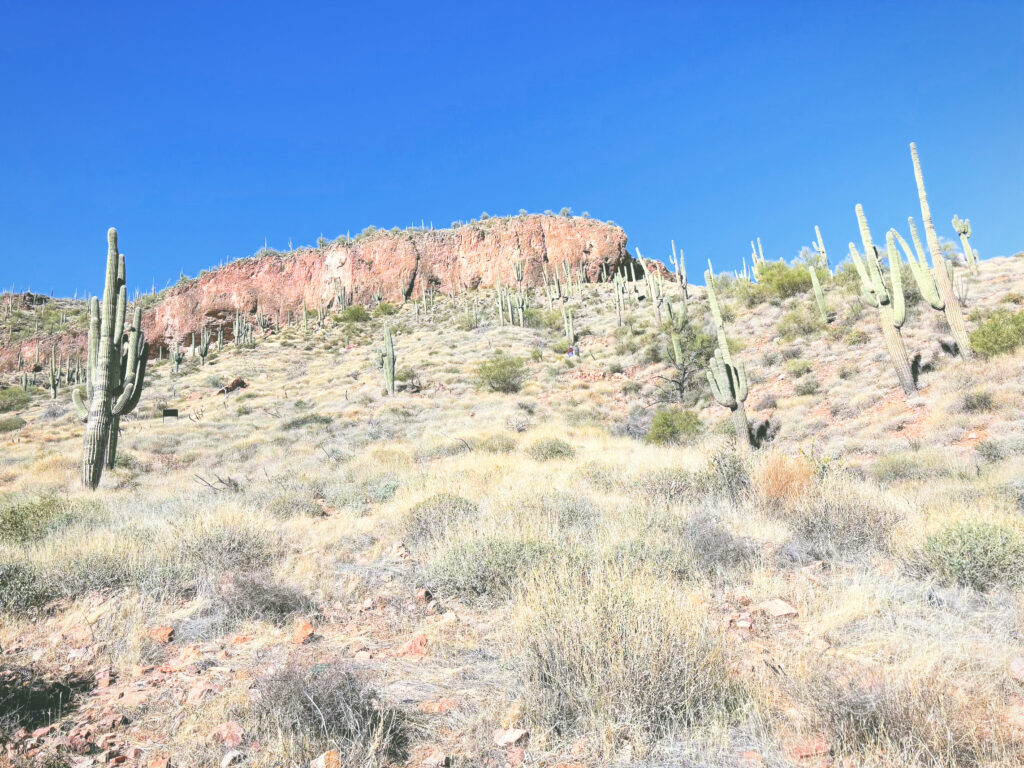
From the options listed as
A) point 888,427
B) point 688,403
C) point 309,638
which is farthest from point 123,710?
point 688,403

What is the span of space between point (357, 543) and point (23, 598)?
3.06 metres

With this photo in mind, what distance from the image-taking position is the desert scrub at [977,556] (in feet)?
13.9

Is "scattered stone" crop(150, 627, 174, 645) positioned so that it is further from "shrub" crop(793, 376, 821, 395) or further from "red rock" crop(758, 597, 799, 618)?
"shrub" crop(793, 376, 821, 395)

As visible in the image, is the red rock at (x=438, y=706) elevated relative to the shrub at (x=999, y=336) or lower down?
lower down

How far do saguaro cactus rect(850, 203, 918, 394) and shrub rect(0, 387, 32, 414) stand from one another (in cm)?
4405

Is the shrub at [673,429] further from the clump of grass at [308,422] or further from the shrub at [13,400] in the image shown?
the shrub at [13,400]

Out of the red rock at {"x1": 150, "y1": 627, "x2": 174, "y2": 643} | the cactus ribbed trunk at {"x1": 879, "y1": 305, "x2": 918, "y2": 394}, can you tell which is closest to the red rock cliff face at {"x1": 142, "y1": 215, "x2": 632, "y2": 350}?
the cactus ribbed trunk at {"x1": 879, "y1": 305, "x2": 918, "y2": 394}

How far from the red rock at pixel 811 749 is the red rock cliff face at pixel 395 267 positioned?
66441 millimetres

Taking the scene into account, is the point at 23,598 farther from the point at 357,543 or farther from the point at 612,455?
the point at 612,455

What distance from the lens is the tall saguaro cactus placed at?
1155 cm

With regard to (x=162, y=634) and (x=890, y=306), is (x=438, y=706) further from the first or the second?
(x=890, y=306)

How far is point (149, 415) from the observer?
26328mm

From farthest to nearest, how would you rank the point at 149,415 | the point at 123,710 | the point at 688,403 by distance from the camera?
the point at 149,415 → the point at 688,403 → the point at 123,710

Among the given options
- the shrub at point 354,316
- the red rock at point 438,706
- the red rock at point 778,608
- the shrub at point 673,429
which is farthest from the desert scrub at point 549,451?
the shrub at point 354,316
